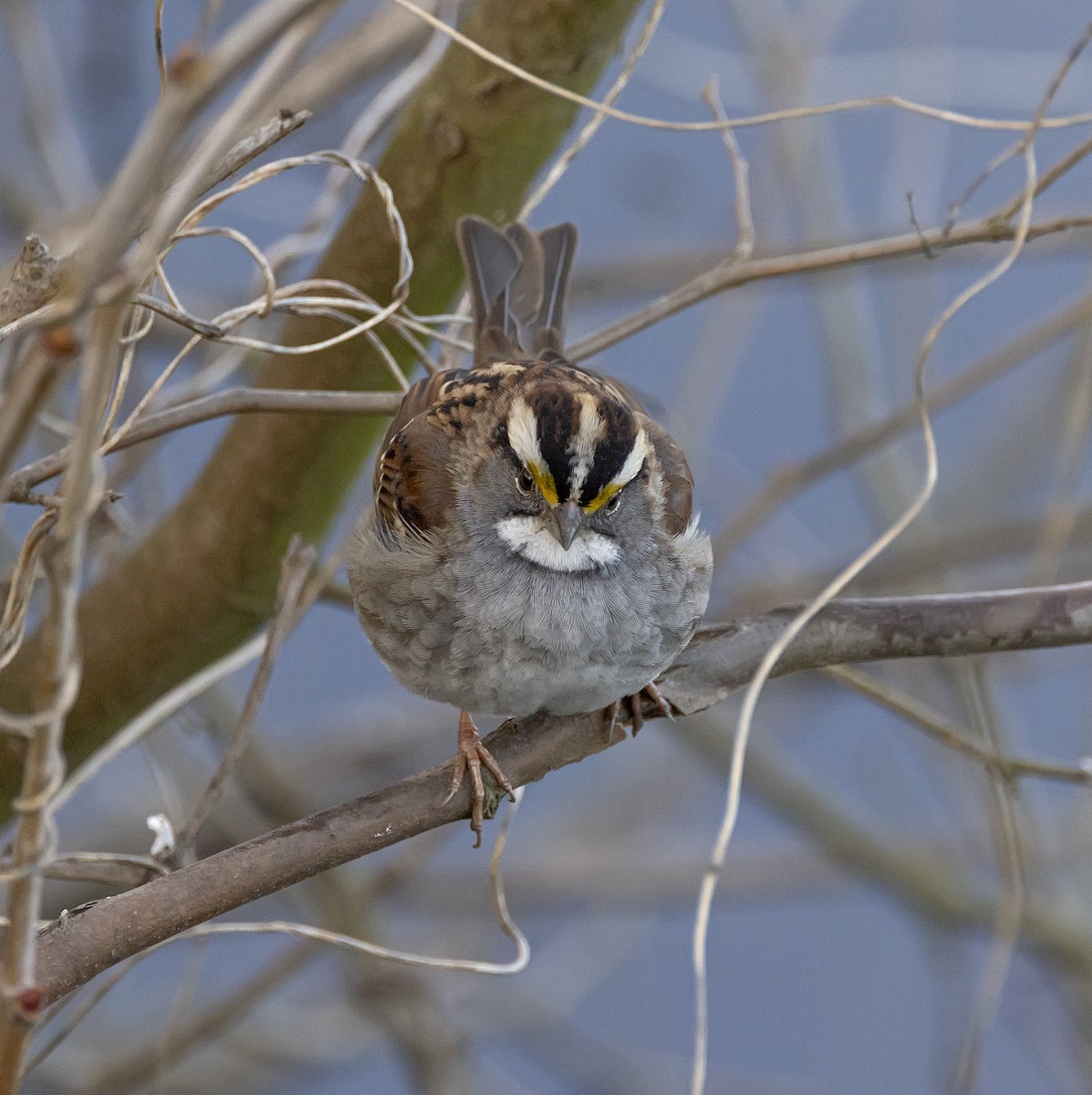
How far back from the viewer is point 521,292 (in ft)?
9.18

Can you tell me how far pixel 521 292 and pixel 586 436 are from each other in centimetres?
64

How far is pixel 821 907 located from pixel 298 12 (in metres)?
5.63

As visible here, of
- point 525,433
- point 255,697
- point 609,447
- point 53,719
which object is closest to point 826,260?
point 609,447

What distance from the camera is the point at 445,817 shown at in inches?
69.6

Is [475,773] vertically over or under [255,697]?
under

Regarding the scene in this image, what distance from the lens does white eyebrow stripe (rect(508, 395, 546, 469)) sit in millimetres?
2295

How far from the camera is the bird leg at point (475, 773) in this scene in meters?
Answer: 1.89

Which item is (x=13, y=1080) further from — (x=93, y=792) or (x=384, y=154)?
(x=93, y=792)

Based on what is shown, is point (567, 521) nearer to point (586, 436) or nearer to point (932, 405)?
point (586, 436)

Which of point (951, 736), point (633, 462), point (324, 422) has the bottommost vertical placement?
point (951, 736)

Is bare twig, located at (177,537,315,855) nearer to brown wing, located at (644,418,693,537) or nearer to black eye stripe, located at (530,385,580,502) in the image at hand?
black eye stripe, located at (530,385,580,502)

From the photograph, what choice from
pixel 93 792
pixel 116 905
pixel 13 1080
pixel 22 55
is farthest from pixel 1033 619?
pixel 93 792

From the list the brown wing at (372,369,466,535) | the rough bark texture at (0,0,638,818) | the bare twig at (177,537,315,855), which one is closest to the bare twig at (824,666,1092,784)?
the brown wing at (372,369,466,535)

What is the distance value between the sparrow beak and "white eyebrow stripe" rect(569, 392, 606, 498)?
2.7 inches
